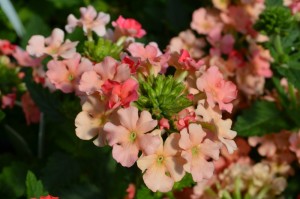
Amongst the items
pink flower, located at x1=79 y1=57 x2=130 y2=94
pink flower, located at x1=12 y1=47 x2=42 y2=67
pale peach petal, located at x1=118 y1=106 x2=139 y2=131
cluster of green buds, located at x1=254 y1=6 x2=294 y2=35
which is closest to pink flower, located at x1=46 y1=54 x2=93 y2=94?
pink flower, located at x1=79 y1=57 x2=130 y2=94

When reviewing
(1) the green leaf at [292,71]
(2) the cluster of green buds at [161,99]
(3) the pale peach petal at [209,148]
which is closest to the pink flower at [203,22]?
(1) the green leaf at [292,71]

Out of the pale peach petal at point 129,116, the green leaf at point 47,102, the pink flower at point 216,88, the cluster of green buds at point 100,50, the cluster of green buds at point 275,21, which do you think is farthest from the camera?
the cluster of green buds at point 275,21

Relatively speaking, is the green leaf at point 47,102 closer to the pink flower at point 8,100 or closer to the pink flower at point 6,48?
the pink flower at point 8,100

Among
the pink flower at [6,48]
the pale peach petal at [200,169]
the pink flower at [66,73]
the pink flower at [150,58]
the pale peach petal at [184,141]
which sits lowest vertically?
the pale peach petal at [200,169]

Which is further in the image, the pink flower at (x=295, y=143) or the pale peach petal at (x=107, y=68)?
the pink flower at (x=295, y=143)

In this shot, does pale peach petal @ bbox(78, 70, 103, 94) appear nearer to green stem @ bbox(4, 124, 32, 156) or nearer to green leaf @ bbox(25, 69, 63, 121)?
green leaf @ bbox(25, 69, 63, 121)

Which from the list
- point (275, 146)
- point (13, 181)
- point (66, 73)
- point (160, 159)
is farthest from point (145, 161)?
point (275, 146)
